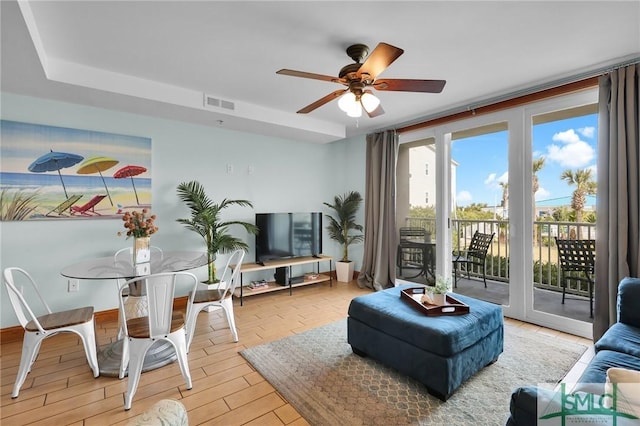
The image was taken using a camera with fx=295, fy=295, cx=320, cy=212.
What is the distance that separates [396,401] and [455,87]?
9.61 feet

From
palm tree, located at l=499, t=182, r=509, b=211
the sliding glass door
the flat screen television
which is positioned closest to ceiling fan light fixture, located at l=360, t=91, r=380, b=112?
the sliding glass door

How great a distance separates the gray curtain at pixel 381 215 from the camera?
172 inches

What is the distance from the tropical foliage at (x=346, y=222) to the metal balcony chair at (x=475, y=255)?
1.49 meters

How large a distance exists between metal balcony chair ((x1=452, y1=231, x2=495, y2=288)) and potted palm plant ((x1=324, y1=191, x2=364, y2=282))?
1.49m

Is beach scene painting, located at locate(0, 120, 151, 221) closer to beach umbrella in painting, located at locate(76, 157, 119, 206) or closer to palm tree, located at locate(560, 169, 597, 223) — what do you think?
beach umbrella in painting, located at locate(76, 157, 119, 206)

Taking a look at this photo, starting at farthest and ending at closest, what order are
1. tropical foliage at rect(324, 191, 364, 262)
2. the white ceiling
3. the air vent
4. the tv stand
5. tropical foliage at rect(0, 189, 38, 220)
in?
tropical foliage at rect(324, 191, 364, 262), the tv stand, the air vent, tropical foliage at rect(0, 189, 38, 220), the white ceiling

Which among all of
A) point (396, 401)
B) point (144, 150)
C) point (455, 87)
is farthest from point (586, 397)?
point (144, 150)

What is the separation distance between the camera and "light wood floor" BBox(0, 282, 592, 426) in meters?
1.78

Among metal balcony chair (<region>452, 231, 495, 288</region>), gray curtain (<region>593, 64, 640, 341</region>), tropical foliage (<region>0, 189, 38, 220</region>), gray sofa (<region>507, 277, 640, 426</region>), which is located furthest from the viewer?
metal balcony chair (<region>452, 231, 495, 288</region>)

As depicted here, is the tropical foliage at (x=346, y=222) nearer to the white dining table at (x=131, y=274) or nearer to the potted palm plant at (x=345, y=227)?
the potted palm plant at (x=345, y=227)

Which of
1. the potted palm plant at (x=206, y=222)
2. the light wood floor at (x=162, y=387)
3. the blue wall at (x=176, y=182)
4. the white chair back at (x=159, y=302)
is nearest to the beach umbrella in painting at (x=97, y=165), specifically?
the blue wall at (x=176, y=182)

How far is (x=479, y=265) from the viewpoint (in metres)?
4.08

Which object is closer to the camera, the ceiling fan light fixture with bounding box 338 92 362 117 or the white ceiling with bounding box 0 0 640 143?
the white ceiling with bounding box 0 0 640 143

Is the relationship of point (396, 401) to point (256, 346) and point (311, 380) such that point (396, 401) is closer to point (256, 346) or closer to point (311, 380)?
point (311, 380)
